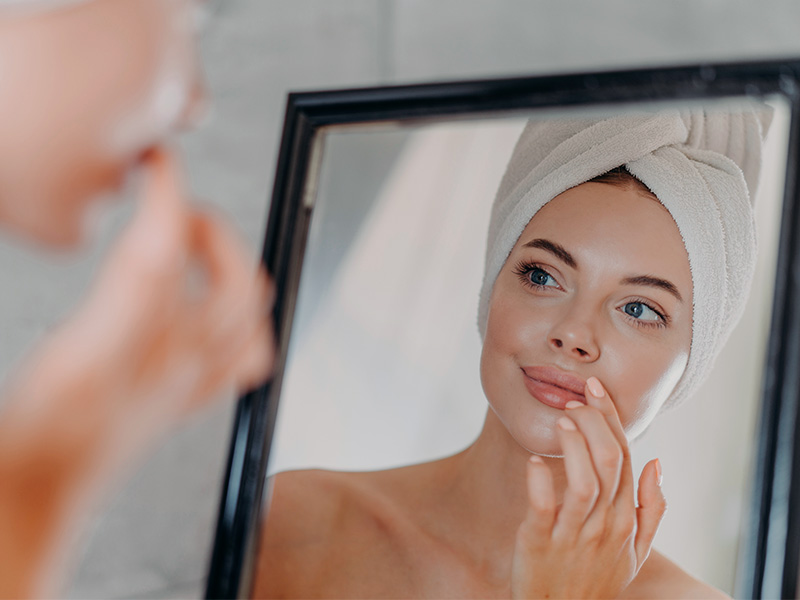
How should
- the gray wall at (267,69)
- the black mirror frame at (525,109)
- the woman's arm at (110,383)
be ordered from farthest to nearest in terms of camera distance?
the gray wall at (267,69)
the black mirror frame at (525,109)
the woman's arm at (110,383)

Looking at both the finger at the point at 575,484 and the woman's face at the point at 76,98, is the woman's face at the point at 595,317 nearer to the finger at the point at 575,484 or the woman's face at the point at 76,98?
the finger at the point at 575,484

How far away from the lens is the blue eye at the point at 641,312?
1.50ft

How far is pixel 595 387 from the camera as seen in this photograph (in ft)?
1.49

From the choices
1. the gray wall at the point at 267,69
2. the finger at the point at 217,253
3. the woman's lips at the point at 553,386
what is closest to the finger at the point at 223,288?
the finger at the point at 217,253

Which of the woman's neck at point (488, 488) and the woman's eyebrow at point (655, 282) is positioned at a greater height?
the woman's eyebrow at point (655, 282)

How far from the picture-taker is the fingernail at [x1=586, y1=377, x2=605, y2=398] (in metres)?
0.45

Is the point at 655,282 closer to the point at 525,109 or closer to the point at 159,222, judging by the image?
the point at 525,109

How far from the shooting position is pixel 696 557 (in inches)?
17.2

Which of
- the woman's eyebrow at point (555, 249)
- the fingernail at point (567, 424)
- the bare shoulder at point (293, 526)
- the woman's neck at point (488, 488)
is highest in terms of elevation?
the woman's eyebrow at point (555, 249)

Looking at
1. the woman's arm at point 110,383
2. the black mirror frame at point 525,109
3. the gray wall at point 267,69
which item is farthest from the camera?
the gray wall at point 267,69

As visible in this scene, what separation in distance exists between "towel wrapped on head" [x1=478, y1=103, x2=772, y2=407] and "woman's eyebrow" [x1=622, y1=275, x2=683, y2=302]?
0.01m

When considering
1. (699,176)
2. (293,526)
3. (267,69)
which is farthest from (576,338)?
(267,69)

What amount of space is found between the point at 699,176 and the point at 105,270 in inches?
13.8

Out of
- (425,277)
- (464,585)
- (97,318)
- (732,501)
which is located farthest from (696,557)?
(97,318)
